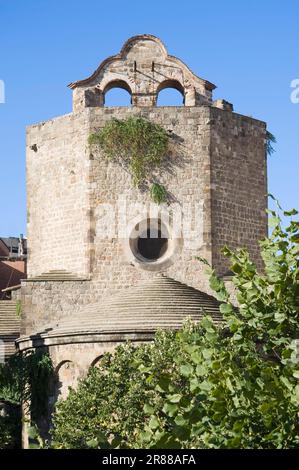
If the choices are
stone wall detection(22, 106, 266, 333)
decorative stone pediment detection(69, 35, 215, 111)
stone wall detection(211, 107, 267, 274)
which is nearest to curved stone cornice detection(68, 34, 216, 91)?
decorative stone pediment detection(69, 35, 215, 111)

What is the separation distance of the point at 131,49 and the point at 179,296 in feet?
30.0

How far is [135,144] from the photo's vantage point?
2984 cm

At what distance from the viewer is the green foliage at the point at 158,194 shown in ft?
96.9

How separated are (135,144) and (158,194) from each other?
1.68 meters

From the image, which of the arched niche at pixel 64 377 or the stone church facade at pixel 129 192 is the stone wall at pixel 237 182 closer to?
the stone church facade at pixel 129 192

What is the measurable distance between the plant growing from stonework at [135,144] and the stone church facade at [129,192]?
24cm

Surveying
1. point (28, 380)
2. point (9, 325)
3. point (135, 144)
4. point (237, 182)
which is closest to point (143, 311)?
point (28, 380)

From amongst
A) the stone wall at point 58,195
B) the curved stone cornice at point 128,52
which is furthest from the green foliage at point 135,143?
the curved stone cornice at point 128,52

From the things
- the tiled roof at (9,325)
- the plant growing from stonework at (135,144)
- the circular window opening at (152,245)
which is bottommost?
the tiled roof at (9,325)

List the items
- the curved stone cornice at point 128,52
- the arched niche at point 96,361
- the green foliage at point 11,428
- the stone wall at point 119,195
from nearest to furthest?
the arched niche at point 96,361, the green foliage at point 11,428, the stone wall at point 119,195, the curved stone cornice at point 128,52

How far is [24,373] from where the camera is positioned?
26.6 metres

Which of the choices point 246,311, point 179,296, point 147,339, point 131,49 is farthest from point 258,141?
point 246,311

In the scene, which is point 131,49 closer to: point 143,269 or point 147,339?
point 143,269

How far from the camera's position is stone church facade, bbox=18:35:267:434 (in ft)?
95.7
